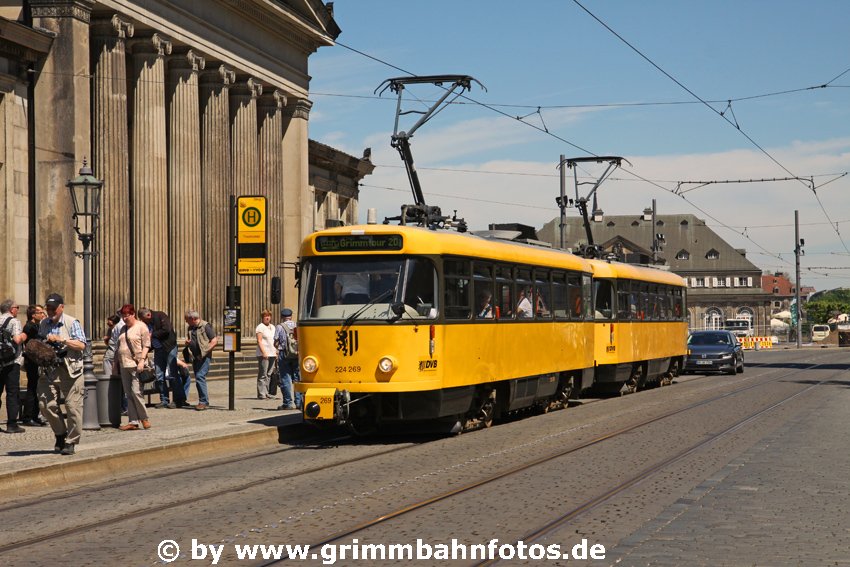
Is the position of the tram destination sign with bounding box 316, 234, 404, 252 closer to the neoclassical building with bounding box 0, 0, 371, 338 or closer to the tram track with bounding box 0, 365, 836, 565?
the tram track with bounding box 0, 365, 836, 565

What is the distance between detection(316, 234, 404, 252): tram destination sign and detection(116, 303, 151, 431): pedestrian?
9.87 ft

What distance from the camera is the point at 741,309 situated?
13925 cm

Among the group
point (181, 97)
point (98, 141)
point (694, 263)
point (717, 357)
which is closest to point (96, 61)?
point (98, 141)

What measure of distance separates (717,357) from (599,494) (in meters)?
31.5

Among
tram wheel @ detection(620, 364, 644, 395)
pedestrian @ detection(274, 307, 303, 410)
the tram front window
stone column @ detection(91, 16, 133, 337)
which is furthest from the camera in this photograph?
tram wheel @ detection(620, 364, 644, 395)

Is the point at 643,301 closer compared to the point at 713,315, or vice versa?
the point at 643,301

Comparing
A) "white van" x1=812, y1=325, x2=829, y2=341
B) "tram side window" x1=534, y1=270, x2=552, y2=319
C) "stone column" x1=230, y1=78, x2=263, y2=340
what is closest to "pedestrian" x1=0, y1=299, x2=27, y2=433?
"tram side window" x1=534, y1=270, x2=552, y2=319

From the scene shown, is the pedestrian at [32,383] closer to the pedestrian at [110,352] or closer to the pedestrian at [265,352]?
the pedestrian at [110,352]

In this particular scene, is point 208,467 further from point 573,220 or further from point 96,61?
point 573,220

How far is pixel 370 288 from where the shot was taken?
1717cm

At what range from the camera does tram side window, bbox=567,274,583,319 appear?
24.2 m

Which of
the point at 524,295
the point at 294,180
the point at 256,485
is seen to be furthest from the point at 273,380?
the point at 294,180

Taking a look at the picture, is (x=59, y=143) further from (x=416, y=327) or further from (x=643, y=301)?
(x=643, y=301)

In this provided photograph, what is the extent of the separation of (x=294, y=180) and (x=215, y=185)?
681 centimetres
